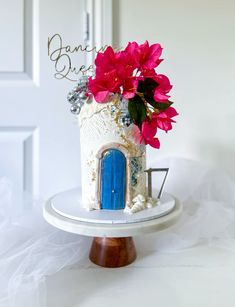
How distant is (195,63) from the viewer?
897 mm

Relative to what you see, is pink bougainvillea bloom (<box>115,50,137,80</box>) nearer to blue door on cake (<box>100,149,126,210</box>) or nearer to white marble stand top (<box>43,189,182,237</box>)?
blue door on cake (<box>100,149,126,210</box>)

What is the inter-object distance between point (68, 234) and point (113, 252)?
0.12m

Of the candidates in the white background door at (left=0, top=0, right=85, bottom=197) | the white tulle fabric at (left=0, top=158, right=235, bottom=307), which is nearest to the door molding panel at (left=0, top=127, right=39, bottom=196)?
the white background door at (left=0, top=0, right=85, bottom=197)

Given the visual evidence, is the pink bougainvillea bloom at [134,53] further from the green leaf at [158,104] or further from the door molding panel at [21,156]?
the door molding panel at [21,156]

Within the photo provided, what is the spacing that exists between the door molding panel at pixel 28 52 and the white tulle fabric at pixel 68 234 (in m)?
0.29

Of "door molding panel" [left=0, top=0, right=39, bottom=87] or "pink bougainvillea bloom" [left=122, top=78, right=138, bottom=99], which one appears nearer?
"pink bougainvillea bloom" [left=122, top=78, right=138, bottom=99]

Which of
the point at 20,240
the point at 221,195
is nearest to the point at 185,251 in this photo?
the point at 221,195

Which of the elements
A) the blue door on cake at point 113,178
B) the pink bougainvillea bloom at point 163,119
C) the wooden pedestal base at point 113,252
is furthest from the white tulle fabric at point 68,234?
the pink bougainvillea bloom at point 163,119

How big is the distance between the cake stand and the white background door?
20cm

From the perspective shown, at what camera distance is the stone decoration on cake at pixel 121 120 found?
585 mm

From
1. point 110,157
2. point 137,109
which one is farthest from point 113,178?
point 137,109

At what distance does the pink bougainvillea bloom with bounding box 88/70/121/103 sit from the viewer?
1.90ft

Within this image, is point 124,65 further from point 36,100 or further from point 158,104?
point 36,100

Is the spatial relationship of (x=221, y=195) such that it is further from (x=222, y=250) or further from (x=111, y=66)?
(x=111, y=66)
